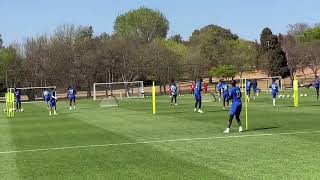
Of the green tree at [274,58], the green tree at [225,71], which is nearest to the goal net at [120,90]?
the green tree at [225,71]

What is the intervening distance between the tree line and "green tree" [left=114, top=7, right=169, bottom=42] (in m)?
19.5

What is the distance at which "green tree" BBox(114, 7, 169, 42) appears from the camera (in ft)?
420

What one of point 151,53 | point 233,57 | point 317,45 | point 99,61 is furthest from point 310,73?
point 99,61

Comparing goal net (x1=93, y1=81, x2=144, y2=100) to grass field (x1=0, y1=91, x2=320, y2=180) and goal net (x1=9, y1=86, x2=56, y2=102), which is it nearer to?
goal net (x1=9, y1=86, x2=56, y2=102)

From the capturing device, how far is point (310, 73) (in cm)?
11519

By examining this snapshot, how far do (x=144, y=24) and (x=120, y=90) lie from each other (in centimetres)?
5331

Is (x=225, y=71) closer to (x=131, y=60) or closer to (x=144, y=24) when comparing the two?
(x=131, y=60)

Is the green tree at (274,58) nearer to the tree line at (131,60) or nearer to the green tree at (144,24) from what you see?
the tree line at (131,60)

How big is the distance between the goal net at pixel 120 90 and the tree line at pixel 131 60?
156 inches

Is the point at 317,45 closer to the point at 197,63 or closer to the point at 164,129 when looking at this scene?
the point at 197,63

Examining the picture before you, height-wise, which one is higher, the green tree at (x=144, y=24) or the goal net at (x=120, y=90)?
the green tree at (x=144, y=24)

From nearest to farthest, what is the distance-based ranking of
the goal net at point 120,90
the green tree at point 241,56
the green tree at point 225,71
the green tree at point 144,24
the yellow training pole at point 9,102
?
1. the yellow training pole at point 9,102
2. the goal net at point 120,90
3. the green tree at point 225,71
4. the green tree at point 241,56
5. the green tree at point 144,24

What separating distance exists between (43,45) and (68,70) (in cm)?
837

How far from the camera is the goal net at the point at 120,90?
249 feet
